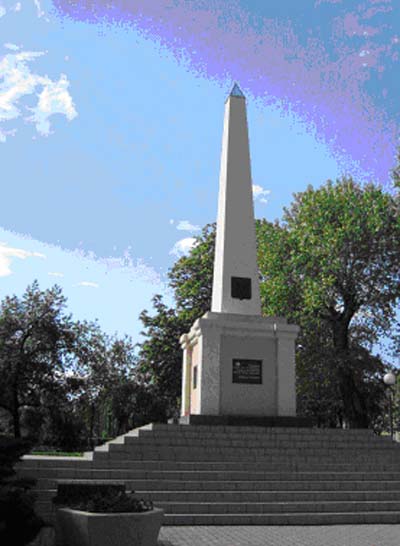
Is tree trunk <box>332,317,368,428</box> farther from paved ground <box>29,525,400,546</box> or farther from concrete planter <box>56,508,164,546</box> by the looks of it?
concrete planter <box>56,508,164,546</box>

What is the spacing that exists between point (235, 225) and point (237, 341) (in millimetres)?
3962

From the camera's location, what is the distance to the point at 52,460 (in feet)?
45.6

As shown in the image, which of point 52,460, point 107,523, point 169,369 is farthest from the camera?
point 169,369

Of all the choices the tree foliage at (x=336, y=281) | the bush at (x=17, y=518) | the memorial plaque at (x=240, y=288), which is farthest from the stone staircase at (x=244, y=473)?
the tree foliage at (x=336, y=281)

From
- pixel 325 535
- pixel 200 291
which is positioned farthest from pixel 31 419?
pixel 325 535

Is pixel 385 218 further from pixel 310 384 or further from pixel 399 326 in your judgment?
pixel 310 384

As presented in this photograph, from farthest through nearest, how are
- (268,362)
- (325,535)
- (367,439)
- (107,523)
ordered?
(268,362), (367,439), (325,535), (107,523)

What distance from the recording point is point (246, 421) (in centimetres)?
1786

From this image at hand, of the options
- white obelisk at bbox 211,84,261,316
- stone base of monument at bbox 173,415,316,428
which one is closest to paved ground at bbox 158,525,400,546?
stone base of monument at bbox 173,415,316,428

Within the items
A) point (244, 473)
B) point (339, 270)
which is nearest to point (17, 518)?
point (244, 473)

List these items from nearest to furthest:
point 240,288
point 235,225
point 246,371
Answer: point 246,371
point 240,288
point 235,225

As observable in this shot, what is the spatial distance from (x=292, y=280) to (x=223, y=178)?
338 inches

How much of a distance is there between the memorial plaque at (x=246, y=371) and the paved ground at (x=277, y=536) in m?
6.97

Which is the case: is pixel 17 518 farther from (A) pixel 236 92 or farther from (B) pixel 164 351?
(B) pixel 164 351
